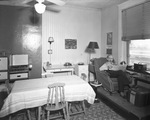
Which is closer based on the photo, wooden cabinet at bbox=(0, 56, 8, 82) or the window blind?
the window blind

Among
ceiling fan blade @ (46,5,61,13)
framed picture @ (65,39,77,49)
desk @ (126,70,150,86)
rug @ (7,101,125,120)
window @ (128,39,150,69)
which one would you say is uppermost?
ceiling fan blade @ (46,5,61,13)

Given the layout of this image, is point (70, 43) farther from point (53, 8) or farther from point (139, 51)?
point (139, 51)

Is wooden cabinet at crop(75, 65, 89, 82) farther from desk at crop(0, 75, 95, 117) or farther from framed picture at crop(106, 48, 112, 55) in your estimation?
desk at crop(0, 75, 95, 117)

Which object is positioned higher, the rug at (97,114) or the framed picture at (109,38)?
the framed picture at (109,38)

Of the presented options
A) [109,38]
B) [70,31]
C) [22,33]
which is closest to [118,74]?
[109,38]

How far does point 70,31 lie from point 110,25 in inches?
52.6

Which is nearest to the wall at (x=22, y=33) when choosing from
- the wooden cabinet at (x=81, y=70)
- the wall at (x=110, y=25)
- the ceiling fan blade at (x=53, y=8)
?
the ceiling fan blade at (x=53, y=8)

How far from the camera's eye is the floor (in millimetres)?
2156

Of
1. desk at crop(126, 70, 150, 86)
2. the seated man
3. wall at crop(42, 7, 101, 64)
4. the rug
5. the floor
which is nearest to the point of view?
the floor

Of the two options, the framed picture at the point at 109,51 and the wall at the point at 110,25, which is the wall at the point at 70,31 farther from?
the framed picture at the point at 109,51

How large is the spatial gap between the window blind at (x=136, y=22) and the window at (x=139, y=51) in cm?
20

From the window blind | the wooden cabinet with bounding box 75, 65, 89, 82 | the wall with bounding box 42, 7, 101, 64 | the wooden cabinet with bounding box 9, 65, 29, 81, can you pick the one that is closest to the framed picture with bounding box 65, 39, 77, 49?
the wall with bounding box 42, 7, 101, 64

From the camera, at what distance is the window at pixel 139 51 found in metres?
3.04

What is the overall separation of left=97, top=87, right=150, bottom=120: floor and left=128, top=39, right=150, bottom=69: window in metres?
1.06
